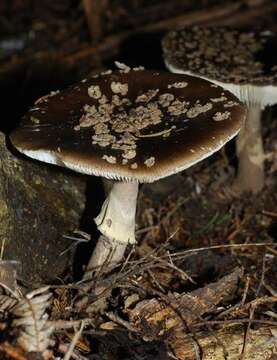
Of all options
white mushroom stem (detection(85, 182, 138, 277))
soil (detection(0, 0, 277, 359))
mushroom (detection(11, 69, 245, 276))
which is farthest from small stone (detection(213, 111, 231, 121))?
soil (detection(0, 0, 277, 359))

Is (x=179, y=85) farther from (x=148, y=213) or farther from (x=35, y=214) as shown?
(x=148, y=213)

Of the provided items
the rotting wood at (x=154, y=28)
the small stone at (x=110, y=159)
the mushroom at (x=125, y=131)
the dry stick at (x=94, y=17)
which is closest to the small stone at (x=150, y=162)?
the mushroom at (x=125, y=131)

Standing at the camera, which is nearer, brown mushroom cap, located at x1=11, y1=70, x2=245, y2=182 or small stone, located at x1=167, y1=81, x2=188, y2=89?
brown mushroom cap, located at x1=11, y1=70, x2=245, y2=182

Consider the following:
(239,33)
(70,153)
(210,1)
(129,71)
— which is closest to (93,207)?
(129,71)

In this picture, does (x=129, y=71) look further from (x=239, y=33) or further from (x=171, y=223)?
(x=239, y=33)

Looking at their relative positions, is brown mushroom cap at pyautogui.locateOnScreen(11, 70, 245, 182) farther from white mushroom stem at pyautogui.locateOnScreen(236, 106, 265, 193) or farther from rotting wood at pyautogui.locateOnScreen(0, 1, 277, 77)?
rotting wood at pyautogui.locateOnScreen(0, 1, 277, 77)
